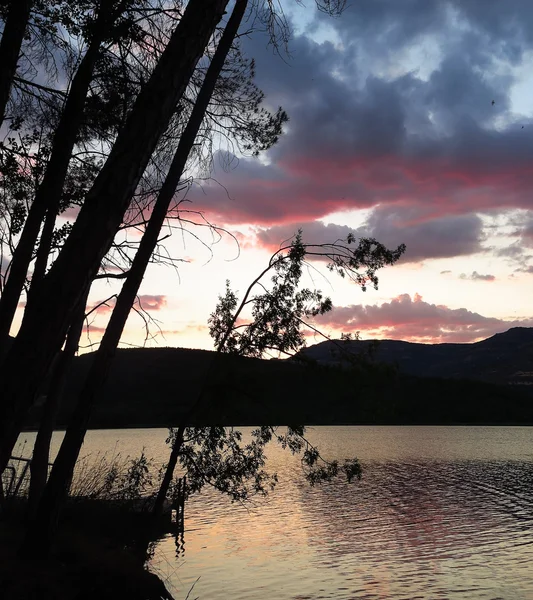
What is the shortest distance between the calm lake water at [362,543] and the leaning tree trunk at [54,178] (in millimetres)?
11992

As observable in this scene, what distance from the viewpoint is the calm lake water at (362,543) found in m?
20.4

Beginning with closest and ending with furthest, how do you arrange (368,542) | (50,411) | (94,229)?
(94,229) < (50,411) < (368,542)

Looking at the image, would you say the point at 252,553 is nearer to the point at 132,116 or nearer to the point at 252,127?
the point at 252,127

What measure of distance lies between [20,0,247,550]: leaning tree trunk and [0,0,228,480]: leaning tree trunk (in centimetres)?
615

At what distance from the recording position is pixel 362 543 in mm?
27797

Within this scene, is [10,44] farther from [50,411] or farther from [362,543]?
[362,543]

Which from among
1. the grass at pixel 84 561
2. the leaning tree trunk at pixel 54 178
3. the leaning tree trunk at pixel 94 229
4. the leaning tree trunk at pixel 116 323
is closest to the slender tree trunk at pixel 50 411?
the grass at pixel 84 561

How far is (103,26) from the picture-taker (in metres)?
10.5

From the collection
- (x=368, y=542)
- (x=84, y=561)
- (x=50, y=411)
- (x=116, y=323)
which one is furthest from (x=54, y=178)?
(x=368, y=542)

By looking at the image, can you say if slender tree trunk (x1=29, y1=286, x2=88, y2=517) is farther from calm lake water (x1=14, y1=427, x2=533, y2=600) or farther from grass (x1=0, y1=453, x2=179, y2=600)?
calm lake water (x1=14, y1=427, x2=533, y2=600)

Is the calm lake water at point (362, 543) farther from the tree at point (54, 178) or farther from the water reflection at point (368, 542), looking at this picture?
the tree at point (54, 178)

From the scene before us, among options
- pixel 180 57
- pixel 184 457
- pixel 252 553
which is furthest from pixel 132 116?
pixel 252 553

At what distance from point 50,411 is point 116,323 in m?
3.71

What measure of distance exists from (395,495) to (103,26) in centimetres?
3942
